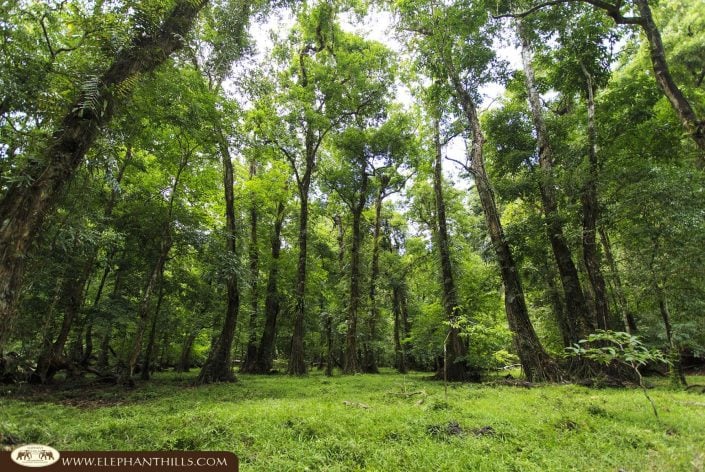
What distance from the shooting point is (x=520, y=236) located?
11914 millimetres

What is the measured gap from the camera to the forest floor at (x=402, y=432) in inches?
157

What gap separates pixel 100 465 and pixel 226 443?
1.59 m

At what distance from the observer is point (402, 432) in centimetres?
500

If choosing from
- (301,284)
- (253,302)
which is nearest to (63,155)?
(301,284)

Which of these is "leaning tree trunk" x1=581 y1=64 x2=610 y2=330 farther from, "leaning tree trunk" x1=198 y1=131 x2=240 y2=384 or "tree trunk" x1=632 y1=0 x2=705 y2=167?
"leaning tree trunk" x1=198 y1=131 x2=240 y2=384

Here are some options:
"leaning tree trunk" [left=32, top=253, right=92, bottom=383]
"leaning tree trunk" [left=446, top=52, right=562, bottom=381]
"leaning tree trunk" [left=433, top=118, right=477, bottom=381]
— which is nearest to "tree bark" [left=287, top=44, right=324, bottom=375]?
"leaning tree trunk" [left=433, top=118, right=477, bottom=381]

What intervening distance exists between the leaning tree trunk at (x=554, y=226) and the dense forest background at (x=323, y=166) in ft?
0.22

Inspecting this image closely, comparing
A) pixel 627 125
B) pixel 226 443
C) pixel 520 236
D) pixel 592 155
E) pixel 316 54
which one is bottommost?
pixel 226 443

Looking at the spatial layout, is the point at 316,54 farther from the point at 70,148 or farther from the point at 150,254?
the point at 70,148

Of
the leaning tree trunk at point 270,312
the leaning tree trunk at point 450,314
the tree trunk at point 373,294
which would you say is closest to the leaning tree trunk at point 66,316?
the leaning tree trunk at point 270,312

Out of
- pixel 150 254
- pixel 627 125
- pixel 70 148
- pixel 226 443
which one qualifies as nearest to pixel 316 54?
pixel 150 254

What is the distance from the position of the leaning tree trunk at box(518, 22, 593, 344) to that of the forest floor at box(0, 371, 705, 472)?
148 inches

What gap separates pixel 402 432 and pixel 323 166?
1599 cm

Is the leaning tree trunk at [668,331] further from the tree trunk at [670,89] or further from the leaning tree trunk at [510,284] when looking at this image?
the tree trunk at [670,89]
